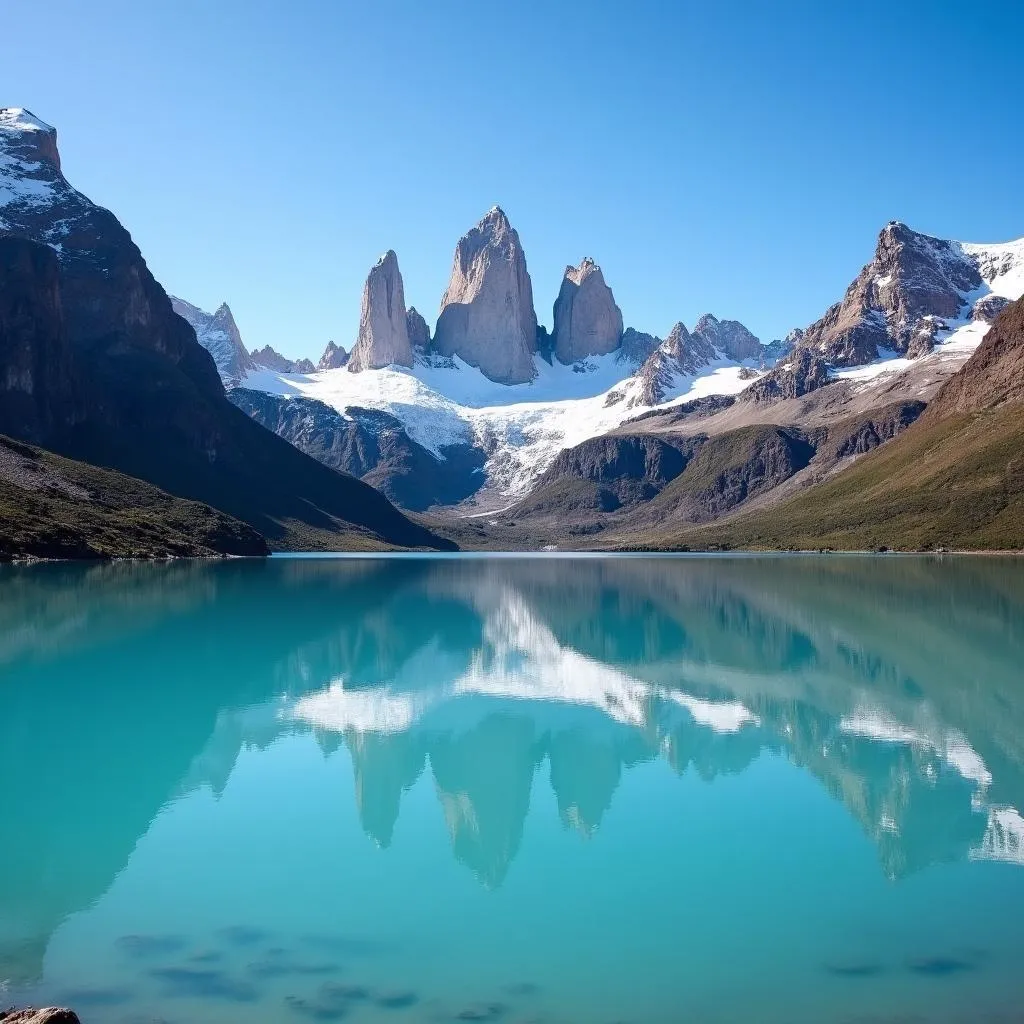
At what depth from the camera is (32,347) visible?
586 feet

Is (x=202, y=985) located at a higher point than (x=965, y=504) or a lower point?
lower

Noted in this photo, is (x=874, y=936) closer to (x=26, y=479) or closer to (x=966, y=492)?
(x=26, y=479)

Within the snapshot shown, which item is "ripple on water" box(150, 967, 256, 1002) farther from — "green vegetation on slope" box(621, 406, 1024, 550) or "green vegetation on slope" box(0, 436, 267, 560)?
"green vegetation on slope" box(621, 406, 1024, 550)

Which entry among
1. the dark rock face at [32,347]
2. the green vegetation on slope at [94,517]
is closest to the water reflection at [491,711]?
the green vegetation on slope at [94,517]

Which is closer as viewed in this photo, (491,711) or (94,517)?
(491,711)

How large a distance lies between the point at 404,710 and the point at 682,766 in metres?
11.1

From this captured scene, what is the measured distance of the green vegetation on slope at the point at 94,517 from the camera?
112 meters

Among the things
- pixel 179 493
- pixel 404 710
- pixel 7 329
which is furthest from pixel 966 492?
pixel 7 329

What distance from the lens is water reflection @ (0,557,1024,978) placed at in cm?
1842

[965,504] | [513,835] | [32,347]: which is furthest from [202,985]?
[32,347]

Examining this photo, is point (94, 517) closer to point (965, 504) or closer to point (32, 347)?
point (32, 347)

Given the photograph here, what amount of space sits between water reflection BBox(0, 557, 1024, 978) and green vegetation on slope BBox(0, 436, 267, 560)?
163 feet

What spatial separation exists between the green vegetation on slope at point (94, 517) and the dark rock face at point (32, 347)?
26.8m

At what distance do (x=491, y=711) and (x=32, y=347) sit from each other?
176 m
